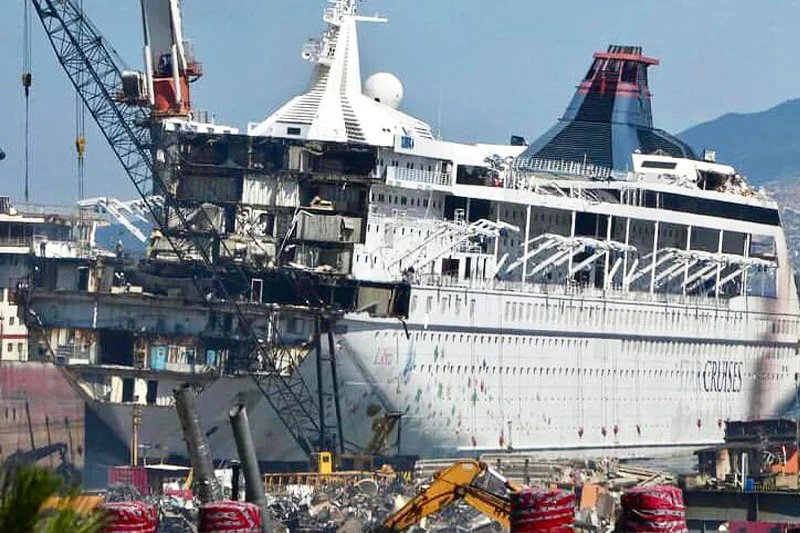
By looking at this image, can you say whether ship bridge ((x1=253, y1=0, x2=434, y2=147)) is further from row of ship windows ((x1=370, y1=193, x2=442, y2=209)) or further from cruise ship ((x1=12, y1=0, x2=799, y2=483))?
row of ship windows ((x1=370, y1=193, x2=442, y2=209))

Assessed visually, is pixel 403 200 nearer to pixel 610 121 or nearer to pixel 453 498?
pixel 453 498

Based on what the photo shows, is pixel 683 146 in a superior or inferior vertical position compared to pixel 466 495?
superior

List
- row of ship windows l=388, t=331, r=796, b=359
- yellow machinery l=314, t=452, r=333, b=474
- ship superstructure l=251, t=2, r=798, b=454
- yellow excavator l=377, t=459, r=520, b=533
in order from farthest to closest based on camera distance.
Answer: row of ship windows l=388, t=331, r=796, b=359
ship superstructure l=251, t=2, r=798, b=454
yellow machinery l=314, t=452, r=333, b=474
yellow excavator l=377, t=459, r=520, b=533

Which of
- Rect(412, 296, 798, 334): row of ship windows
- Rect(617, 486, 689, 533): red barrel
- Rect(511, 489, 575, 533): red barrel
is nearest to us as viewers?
Rect(617, 486, 689, 533): red barrel

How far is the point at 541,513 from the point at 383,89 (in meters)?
52.5

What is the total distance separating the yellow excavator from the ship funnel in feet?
131

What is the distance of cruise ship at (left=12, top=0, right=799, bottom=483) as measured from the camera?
70.2 meters

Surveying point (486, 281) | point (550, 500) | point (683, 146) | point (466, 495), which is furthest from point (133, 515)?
point (683, 146)

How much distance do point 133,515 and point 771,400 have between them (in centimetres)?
7382

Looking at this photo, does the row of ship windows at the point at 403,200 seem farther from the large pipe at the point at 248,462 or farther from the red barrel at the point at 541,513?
the red barrel at the point at 541,513

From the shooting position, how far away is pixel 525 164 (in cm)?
9144

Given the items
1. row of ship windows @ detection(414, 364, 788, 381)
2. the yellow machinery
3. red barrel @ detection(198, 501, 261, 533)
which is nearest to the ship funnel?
row of ship windows @ detection(414, 364, 788, 381)

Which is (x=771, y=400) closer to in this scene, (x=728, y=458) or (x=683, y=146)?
(x=683, y=146)

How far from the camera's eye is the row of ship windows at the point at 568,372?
74688mm
